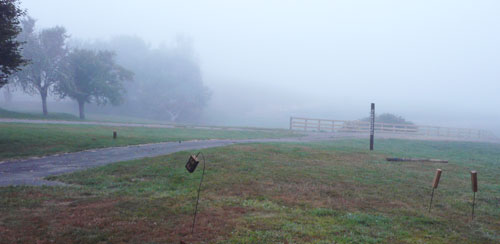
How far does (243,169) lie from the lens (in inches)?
498

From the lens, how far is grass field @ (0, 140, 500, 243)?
6.23m

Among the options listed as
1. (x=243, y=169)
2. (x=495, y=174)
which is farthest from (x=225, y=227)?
(x=495, y=174)

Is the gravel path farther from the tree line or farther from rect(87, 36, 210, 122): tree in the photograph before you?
rect(87, 36, 210, 122): tree

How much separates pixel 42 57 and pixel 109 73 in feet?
29.3

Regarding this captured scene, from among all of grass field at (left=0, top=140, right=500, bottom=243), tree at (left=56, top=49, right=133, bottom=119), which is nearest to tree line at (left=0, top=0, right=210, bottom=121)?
tree at (left=56, top=49, right=133, bottom=119)

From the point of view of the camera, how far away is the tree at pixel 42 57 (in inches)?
1672

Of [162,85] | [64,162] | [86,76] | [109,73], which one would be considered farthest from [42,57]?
[64,162]

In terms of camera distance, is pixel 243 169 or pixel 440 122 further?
pixel 440 122

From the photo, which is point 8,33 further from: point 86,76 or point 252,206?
point 86,76

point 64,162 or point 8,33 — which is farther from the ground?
point 8,33

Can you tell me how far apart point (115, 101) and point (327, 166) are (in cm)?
4300

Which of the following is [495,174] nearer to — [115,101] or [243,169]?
[243,169]

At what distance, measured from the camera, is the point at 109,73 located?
50.2 meters

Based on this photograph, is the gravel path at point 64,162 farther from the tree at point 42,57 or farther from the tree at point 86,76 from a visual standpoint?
the tree at point 86,76
